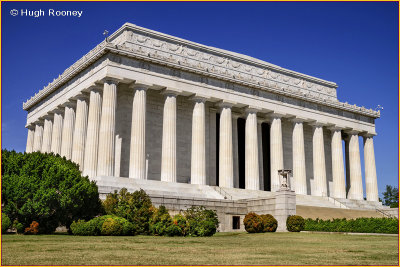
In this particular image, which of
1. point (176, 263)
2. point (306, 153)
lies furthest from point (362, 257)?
point (306, 153)

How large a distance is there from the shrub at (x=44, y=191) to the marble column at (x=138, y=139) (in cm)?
1602

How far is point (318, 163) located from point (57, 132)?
37928 millimetres

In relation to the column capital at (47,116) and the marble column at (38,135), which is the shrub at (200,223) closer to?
the column capital at (47,116)

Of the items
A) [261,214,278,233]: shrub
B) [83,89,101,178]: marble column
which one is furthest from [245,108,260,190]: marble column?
[261,214,278,233]: shrub

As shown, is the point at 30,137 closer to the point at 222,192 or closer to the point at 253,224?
the point at 222,192

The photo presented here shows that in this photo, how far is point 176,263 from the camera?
588 inches

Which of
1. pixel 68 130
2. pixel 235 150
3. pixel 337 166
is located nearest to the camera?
pixel 68 130

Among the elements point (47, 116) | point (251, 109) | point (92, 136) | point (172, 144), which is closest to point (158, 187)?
point (172, 144)

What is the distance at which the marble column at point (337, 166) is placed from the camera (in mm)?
68375

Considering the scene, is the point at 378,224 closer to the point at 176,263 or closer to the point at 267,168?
the point at 176,263

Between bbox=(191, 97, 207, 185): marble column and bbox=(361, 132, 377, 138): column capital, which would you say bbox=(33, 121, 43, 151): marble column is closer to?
bbox=(191, 97, 207, 185): marble column

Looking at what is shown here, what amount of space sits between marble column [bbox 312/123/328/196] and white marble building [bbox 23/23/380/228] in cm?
15

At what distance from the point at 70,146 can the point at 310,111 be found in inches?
1369

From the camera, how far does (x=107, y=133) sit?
4994 cm
